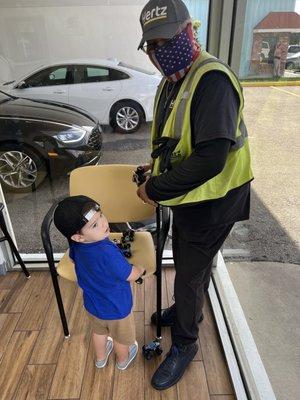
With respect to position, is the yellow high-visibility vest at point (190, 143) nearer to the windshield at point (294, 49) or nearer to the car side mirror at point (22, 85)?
the windshield at point (294, 49)

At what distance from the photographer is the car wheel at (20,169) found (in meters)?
2.36

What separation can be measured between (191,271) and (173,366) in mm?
505

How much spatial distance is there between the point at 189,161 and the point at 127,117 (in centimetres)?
128

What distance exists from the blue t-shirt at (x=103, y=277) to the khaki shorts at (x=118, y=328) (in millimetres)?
42

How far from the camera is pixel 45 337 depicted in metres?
1.71

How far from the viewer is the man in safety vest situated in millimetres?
935

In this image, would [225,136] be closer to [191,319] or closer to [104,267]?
[104,267]

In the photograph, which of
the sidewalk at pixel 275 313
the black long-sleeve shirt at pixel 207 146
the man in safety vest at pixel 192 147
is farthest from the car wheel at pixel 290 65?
the sidewalk at pixel 275 313

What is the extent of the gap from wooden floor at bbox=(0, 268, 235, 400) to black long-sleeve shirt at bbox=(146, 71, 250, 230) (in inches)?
32.1

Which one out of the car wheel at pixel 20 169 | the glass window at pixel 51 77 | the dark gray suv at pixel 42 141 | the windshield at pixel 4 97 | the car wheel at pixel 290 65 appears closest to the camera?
the car wheel at pixel 290 65

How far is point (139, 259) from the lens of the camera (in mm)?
1523

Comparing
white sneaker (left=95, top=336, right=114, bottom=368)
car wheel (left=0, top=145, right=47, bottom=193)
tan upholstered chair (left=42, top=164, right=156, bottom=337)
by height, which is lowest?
white sneaker (left=95, top=336, right=114, bottom=368)

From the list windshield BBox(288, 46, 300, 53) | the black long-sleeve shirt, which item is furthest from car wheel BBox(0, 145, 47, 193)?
windshield BBox(288, 46, 300, 53)

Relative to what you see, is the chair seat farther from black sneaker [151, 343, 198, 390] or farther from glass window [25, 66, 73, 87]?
glass window [25, 66, 73, 87]
